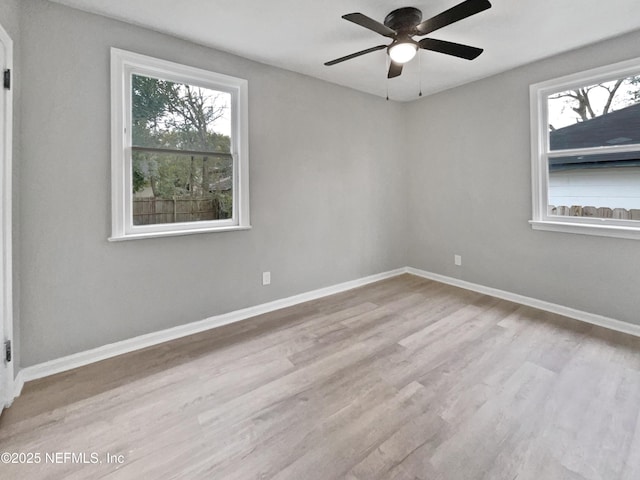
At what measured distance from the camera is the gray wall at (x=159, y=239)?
1989 millimetres

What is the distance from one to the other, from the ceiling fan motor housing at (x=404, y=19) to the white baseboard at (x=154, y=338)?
Result: 2.64m

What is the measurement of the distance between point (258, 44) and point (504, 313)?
3495 mm

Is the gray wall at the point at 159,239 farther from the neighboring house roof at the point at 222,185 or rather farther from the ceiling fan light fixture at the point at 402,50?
the ceiling fan light fixture at the point at 402,50

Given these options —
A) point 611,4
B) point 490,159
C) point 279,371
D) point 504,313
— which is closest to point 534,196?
point 490,159

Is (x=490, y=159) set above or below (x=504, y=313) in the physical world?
above

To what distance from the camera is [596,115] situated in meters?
2.78

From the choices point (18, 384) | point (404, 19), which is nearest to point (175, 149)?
point (18, 384)

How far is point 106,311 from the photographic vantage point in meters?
2.26

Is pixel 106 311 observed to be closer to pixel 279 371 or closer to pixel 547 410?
pixel 279 371

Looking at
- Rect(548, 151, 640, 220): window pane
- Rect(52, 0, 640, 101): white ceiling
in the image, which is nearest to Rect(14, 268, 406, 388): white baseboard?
Rect(52, 0, 640, 101): white ceiling

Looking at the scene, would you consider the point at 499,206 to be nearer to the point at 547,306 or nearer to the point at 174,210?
the point at 547,306

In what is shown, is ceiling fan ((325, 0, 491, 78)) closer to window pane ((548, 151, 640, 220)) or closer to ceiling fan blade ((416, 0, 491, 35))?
ceiling fan blade ((416, 0, 491, 35))

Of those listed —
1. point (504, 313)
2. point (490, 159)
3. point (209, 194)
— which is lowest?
point (504, 313)

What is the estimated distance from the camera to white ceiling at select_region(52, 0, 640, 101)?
2.09m
